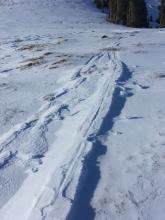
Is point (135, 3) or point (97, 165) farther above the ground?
point (97, 165)

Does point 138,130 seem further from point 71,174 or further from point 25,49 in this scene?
point 25,49

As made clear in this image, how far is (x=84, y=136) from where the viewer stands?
5.09 meters

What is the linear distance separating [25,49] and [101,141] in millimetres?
8190

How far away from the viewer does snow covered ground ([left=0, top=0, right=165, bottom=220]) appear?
3.82 m

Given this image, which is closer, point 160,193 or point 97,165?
point 160,193

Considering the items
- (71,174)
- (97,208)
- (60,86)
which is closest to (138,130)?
(71,174)

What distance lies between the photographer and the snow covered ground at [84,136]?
3.82 meters

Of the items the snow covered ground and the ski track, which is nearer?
the snow covered ground

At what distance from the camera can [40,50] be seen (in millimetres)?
12195

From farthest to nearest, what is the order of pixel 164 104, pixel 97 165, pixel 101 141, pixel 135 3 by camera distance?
pixel 135 3 → pixel 164 104 → pixel 101 141 → pixel 97 165

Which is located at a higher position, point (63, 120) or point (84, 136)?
point (84, 136)

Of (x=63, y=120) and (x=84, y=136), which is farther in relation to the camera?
(x=63, y=120)

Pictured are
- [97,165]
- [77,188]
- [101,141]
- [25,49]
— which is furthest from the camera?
[25,49]

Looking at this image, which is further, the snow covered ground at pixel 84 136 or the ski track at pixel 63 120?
the ski track at pixel 63 120
